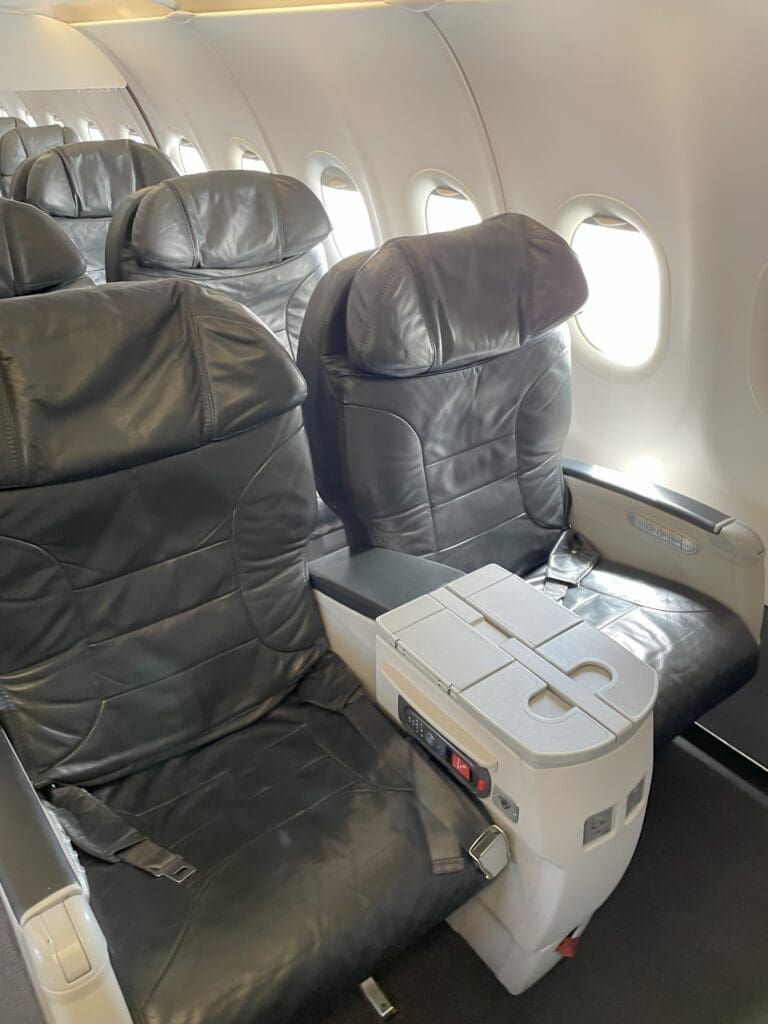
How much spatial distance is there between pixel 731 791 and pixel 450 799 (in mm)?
1135

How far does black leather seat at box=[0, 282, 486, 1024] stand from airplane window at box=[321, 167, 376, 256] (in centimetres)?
318

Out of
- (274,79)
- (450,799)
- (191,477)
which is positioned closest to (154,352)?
(191,477)

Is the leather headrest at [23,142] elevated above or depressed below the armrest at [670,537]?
above

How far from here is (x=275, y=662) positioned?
185 centimetres

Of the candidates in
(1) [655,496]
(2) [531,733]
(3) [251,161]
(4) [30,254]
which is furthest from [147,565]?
(3) [251,161]

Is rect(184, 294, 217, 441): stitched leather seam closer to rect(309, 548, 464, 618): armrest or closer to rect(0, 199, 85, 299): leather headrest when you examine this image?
rect(309, 548, 464, 618): armrest

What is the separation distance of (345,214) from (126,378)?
369cm

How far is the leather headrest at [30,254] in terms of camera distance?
2.62 m

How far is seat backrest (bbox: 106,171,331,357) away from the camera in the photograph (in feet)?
9.16

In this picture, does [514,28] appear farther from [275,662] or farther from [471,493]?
[275,662]

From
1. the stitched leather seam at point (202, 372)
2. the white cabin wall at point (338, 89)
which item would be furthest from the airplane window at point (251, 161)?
the stitched leather seam at point (202, 372)

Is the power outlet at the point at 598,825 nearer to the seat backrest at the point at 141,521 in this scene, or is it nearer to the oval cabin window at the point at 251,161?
the seat backrest at the point at 141,521

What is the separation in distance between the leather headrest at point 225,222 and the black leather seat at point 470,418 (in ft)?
3.76

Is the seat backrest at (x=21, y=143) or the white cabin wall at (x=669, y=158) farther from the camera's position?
the seat backrest at (x=21, y=143)
